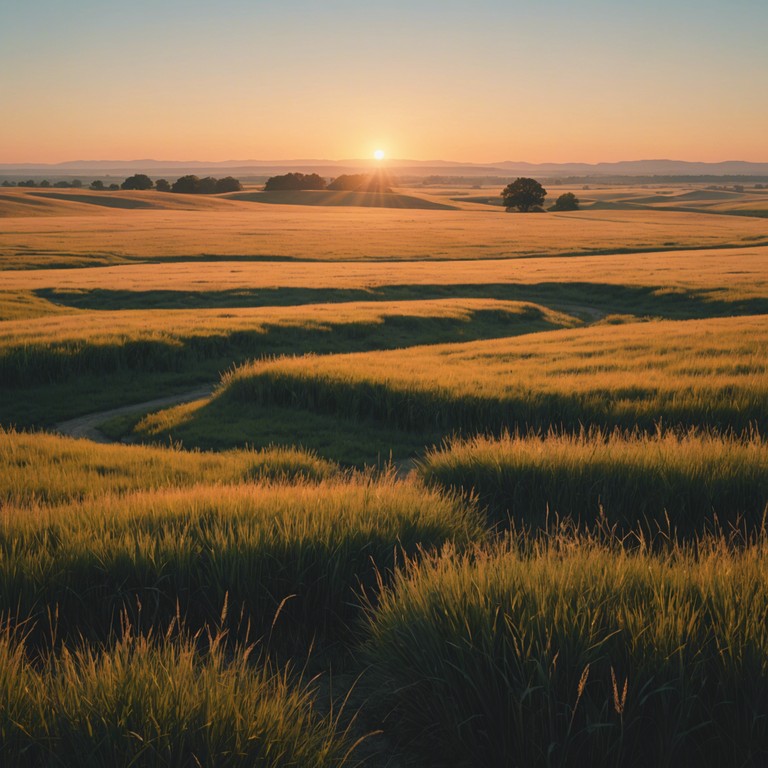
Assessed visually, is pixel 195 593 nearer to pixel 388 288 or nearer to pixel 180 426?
pixel 180 426

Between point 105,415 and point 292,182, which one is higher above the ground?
point 292,182

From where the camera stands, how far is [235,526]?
6359mm

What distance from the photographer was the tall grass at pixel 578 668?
3887 mm

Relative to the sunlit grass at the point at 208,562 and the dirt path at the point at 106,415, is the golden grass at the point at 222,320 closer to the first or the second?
the dirt path at the point at 106,415

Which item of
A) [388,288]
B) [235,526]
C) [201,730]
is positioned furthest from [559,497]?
[388,288]

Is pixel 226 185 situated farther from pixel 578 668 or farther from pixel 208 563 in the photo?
pixel 578 668

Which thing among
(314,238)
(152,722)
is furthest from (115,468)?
(314,238)

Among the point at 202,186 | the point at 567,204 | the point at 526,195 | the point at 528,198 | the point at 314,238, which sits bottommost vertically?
the point at 314,238

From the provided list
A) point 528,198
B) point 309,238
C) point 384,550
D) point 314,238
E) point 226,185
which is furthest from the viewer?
point 226,185

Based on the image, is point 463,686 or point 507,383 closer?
point 463,686

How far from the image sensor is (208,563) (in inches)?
231

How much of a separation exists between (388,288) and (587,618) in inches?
1256

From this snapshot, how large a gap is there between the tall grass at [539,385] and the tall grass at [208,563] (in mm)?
6552

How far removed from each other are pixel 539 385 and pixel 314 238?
2138 inches
